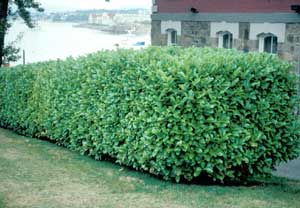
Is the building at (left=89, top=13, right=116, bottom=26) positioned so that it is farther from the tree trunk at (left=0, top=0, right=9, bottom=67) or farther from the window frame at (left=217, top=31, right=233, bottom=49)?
the window frame at (left=217, top=31, right=233, bottom=49)

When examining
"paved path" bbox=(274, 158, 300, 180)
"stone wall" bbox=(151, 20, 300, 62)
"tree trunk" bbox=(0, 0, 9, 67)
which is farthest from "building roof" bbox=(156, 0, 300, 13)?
"tree trunk" bbox=(0, 0, 9, 67)

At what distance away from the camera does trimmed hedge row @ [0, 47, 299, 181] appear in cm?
→ 651

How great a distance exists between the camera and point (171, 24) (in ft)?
62.2

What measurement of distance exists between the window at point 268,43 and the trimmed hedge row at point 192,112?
797cm

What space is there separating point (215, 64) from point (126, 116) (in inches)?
62.0

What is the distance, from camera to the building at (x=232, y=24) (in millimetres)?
14672

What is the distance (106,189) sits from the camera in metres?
6.41

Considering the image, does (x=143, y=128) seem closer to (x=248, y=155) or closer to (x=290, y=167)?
(x=248, y=155)

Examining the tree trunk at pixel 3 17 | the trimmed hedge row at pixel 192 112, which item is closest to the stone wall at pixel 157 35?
the tree trunk at pixel 3 17

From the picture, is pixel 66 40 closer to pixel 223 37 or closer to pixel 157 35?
pixel 157 35

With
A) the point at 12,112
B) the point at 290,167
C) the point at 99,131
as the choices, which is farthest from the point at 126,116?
the point at 12,112

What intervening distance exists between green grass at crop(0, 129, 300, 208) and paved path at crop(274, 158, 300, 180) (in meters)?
0.96

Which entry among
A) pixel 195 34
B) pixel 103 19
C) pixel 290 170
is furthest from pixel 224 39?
pixel 103 19

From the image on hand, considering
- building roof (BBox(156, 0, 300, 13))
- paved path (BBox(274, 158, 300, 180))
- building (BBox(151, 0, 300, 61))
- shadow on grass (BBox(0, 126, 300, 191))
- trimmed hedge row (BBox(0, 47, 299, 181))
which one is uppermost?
building roof (BBox(156, 0, 300, 13))
